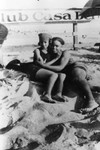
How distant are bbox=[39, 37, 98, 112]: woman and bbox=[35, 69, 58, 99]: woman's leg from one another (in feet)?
0.10

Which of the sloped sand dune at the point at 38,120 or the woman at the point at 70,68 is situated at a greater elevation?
the woman at the point at 70,68

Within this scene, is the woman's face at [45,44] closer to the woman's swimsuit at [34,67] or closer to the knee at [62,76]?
the woman's swimsuit at [34,67]

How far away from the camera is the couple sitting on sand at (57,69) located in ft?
5.34

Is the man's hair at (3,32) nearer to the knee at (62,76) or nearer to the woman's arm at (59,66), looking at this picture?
the woman's arm at (59,66)

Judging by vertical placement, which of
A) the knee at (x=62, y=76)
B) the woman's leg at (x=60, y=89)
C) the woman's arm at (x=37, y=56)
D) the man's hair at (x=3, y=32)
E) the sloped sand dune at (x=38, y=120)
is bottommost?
the sloped sand dune at (x=38, y=120)

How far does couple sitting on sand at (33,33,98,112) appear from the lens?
5.34 ft

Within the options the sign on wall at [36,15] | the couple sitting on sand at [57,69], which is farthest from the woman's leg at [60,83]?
the sign on wall at [36,15]

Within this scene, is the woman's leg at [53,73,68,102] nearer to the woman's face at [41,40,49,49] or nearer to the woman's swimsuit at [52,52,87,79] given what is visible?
the woman's swimsuit at [52,52,87,79]

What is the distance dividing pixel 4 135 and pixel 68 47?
0.69m

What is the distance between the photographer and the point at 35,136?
5.04 feet

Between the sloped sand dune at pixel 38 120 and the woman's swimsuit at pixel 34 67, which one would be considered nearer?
the sloped sand dune at pixel 38 120

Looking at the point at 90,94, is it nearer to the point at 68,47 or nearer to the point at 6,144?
the point at 68,47

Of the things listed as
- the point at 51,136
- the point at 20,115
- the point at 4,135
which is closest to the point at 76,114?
the point at 51,136

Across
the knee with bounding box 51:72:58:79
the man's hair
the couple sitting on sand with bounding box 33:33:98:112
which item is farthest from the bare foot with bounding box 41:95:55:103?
the man's hair
